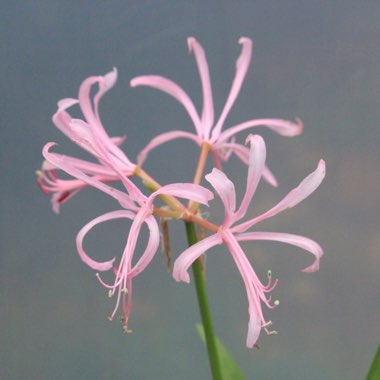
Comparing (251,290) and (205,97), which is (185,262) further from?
(205,97)

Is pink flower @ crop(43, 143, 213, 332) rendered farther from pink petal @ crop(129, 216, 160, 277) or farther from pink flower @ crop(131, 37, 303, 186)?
pink flower @ crop(131, 37, 303, 186)

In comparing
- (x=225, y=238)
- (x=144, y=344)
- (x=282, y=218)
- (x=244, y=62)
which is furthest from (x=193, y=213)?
(x=144, y=344)

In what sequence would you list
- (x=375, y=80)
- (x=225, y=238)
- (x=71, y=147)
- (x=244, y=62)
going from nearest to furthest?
(x=225, y=238), (x=244, y=62), (x=375, y=80), (x=71, y=147)

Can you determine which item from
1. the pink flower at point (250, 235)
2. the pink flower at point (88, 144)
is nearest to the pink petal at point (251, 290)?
the pink flower at point (250, 235)

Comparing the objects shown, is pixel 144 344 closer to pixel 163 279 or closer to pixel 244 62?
pixel 163 279

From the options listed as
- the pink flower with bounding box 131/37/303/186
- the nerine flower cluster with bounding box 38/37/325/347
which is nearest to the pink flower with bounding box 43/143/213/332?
the nerine flower cluster with bounding box 38/37/325/347

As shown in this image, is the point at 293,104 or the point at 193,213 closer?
the point at 193,213

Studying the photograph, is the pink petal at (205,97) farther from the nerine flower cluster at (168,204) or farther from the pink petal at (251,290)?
the pink petal at (251,290)
